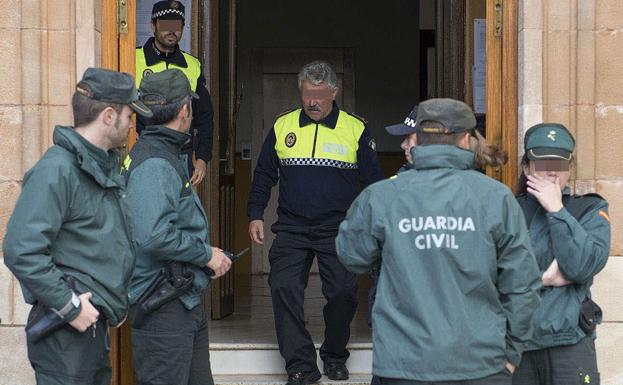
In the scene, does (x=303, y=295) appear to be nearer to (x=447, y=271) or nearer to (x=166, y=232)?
(x=166, y=232)

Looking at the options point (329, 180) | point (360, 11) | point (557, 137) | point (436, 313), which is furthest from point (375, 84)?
point (436, 313)

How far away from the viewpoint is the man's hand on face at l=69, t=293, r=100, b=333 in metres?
3.98

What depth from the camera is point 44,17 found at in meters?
5.82

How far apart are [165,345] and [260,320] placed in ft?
10.7

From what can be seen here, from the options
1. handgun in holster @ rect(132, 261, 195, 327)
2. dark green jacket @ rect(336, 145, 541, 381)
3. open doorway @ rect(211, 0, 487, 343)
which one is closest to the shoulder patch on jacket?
dark green jacket @ rect(336, 145, 541, 381)

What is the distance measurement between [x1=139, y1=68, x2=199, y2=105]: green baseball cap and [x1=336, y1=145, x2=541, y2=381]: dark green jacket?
1.28 metres

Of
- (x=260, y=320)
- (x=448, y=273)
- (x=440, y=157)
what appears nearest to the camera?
(x=448, y=273)

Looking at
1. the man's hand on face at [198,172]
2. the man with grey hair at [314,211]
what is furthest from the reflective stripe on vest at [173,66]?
the man with grey hair at [314,211]

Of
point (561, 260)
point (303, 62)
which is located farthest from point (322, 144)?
point (303, 62)

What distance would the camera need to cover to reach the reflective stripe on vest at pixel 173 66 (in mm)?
6562

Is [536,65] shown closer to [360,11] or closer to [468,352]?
[468,352]

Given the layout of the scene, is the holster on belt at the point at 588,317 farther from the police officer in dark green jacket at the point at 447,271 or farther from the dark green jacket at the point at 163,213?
the dark green jacket at the point at 163,213

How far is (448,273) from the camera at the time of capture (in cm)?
372

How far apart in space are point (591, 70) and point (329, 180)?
1.53 m
